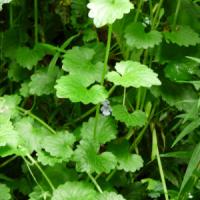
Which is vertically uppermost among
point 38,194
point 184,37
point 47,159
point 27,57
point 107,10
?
point 107,10

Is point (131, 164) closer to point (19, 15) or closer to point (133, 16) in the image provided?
point (133, 16)

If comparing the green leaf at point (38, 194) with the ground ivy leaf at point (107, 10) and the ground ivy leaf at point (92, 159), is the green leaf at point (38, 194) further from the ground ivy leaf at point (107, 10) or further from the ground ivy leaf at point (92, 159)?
the ground ivy leaf at point (107, 10)

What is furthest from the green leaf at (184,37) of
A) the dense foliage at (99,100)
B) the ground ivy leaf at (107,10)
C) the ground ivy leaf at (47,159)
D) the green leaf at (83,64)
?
the ground ivy leaf at (47,159)

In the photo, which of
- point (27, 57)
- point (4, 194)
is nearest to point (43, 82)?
point (27, 57)

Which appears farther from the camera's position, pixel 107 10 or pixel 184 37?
pixel 184 37

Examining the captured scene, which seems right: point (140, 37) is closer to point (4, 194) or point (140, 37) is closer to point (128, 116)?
point (128, 116)

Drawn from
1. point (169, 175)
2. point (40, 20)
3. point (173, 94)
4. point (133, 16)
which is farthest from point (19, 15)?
point (169, 175)

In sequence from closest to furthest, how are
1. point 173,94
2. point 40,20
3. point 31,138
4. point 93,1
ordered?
1. point 93,1
2. point 31,138
3. point 173,94
4. point 40,20
